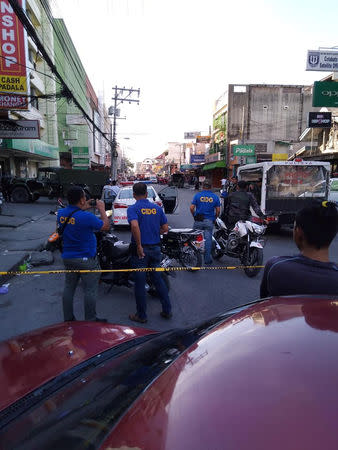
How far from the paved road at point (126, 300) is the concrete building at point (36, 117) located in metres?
14.0

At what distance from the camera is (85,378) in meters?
1.60

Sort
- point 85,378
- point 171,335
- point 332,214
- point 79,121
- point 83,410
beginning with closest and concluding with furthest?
point 83,410
point 85,378
point 332,214
point 171,335
point 79,121

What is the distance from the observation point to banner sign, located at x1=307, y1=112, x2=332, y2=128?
2009 cm

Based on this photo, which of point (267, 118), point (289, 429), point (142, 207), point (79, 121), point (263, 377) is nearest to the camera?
point (289, 429)

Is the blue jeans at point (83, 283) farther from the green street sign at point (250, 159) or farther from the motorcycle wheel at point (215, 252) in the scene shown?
the green street sign at point (250, 159)

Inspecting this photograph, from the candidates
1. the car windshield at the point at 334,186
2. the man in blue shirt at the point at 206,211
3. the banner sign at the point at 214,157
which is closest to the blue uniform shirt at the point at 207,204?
the man in blue shirt at the point at 206,211

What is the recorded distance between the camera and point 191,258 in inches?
236

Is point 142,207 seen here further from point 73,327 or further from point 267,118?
point 267,118

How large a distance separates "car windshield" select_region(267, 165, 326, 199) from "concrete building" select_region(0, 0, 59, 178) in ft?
45.0

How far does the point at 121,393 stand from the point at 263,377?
0.62 meters

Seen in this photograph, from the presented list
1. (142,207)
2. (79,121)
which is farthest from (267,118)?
(142,207)

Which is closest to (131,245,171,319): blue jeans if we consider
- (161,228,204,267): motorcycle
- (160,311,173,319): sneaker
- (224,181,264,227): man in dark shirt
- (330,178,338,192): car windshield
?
(160,311,173,319): sneaker

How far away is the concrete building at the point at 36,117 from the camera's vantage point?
1902 centimetres

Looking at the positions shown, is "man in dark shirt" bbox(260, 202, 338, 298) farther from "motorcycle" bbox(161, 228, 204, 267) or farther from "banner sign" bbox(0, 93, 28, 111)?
"banner sign" bbox(0, 93, 28, 111)
